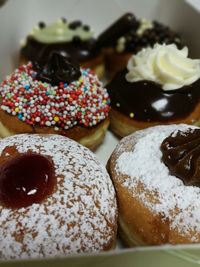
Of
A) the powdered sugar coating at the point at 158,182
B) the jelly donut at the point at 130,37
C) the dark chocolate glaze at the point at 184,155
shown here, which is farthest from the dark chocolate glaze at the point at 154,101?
the jelly donut at the point at 130,37

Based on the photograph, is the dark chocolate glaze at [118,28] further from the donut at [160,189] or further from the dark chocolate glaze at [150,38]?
the donut at [160,189]

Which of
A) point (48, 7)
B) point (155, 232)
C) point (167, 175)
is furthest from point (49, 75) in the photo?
point (48, 7)

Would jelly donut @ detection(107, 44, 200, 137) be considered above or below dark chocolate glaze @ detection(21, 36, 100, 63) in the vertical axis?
above

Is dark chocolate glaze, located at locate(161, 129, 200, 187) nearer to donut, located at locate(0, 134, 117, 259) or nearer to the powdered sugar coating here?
the powdered sugar coating

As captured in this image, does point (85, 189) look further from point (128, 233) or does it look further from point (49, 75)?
point (49, 75)

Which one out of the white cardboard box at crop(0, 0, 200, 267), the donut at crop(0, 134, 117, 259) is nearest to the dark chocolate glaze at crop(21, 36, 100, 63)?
the white cardboard box at crop(0, 0, 200, 267)

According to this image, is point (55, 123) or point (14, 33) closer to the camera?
point (55, 123)

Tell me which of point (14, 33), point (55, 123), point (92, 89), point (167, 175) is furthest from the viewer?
point (14, 33)
